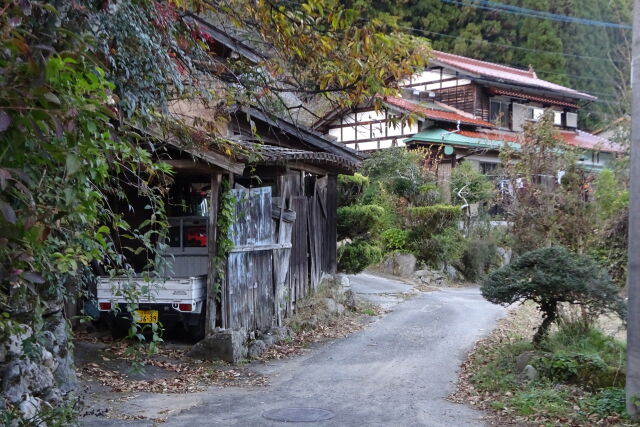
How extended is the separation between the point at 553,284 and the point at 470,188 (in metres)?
15.8

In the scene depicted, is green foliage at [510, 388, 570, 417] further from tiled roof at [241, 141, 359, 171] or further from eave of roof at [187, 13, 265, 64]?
eave of roof at [187, 13, 265, 64]

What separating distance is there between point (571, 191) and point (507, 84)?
12.6m

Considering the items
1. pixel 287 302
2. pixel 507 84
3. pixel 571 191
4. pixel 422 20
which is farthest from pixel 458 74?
pixel 287 302

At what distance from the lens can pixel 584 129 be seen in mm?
41625

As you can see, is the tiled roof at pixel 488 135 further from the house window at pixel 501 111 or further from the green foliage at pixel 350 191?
the green foliage at pixel 350 191

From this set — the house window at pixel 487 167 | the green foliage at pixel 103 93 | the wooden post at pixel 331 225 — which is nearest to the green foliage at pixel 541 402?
the green foliage at pixel 103 93

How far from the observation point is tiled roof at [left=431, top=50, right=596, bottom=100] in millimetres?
29216

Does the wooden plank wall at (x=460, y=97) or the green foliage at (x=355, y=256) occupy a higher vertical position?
the wooden plank wall at (x=460, y=97)

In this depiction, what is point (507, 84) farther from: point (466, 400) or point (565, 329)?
point (466, 400)

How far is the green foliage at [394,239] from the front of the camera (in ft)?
71.8

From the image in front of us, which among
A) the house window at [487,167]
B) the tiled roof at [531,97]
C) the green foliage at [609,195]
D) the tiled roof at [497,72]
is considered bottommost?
the green foliage at [609,195]

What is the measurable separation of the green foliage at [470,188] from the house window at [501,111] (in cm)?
742

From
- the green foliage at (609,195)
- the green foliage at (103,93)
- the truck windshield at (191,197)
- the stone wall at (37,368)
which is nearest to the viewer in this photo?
the green foliage at (103,93)

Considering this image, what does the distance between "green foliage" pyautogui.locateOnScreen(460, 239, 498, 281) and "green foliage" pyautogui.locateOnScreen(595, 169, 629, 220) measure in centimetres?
422
